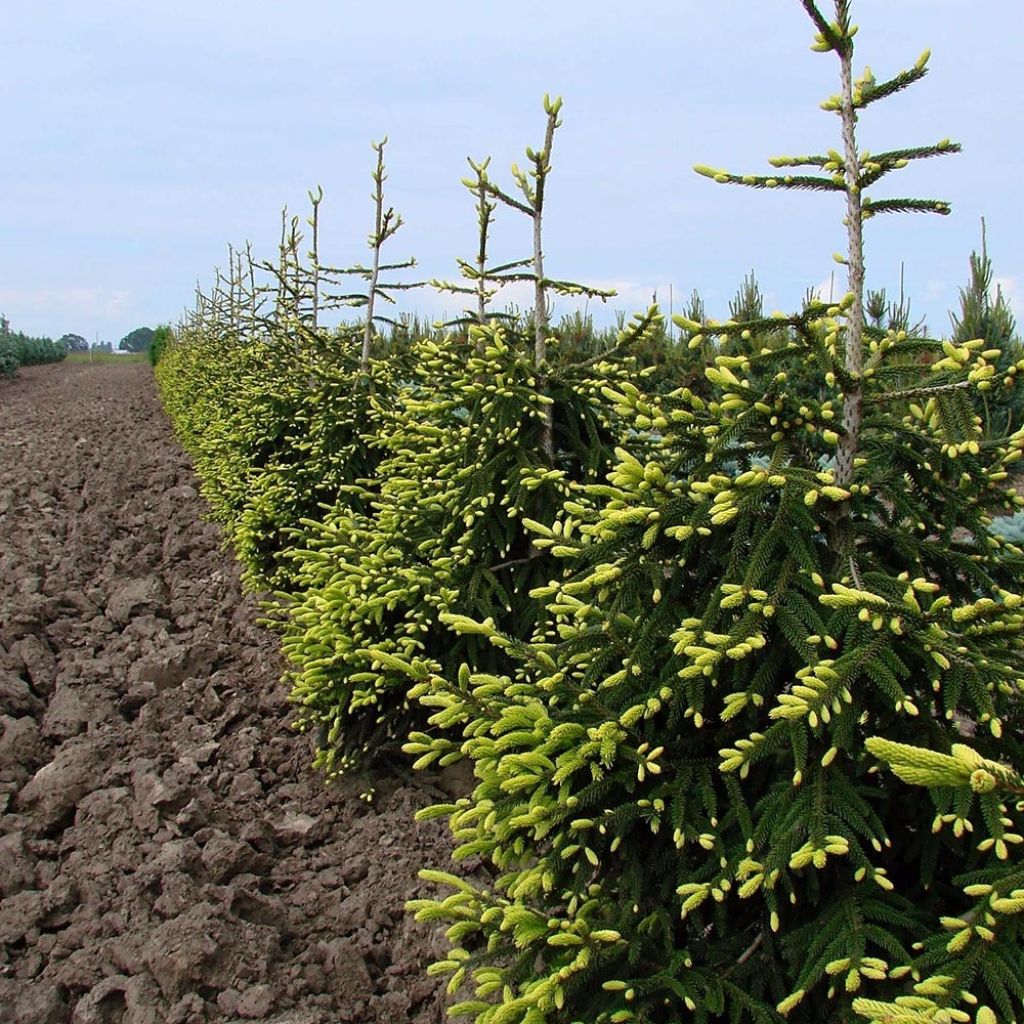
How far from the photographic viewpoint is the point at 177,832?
4.09 metres

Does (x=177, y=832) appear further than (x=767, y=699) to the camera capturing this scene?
Yes

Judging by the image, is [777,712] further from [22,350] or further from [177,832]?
[22,350]

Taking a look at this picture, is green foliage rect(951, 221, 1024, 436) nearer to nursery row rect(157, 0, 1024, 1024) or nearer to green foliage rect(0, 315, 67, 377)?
nursery row rect(157, 0, 1024, 1024)

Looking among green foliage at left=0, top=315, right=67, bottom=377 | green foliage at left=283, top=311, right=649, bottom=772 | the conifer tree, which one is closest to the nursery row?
the conifer tree

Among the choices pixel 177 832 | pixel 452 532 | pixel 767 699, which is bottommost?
pixel 177 832

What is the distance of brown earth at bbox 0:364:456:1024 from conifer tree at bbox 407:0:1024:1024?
103cm

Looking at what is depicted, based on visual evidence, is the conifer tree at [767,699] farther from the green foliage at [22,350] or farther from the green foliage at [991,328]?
the green foliage at [22,350]

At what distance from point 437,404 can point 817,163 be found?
224 cm

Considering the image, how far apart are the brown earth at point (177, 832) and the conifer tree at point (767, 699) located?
1.03m

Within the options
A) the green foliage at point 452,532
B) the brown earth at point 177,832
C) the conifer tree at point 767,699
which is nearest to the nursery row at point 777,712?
the conifer tree at point 767,699

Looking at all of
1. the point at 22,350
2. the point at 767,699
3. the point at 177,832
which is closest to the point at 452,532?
the point at 177,832

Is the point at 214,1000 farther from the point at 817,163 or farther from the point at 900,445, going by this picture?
the point at 817,163

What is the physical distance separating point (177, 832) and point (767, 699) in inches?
110

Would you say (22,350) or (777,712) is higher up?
(22,350)
